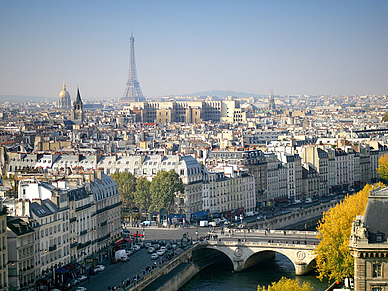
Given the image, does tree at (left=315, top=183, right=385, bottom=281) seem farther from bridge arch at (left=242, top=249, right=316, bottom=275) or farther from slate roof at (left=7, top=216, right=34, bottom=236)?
slate roof at (left=7, top=216, right=34, bottom=236)

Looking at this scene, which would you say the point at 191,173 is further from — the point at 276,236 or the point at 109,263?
the point at 109,263

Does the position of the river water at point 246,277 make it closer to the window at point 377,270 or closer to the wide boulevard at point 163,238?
the wide boulevard at point 163,238

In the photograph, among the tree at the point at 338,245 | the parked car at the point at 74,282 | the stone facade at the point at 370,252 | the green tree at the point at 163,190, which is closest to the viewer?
the stone facade at the point at 370,252

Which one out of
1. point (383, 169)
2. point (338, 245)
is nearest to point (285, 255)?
point (338, 245)

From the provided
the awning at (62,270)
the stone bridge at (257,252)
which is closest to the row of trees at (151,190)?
the stone bridge at (257,252)

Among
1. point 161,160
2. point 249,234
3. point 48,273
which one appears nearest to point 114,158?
point 161,160

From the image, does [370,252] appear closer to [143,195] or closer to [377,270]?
[377,270]

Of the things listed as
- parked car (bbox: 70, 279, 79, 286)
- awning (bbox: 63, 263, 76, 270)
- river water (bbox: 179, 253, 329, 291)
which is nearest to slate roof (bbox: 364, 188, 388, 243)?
river water (bbox: 179, 253, 329, 291)
